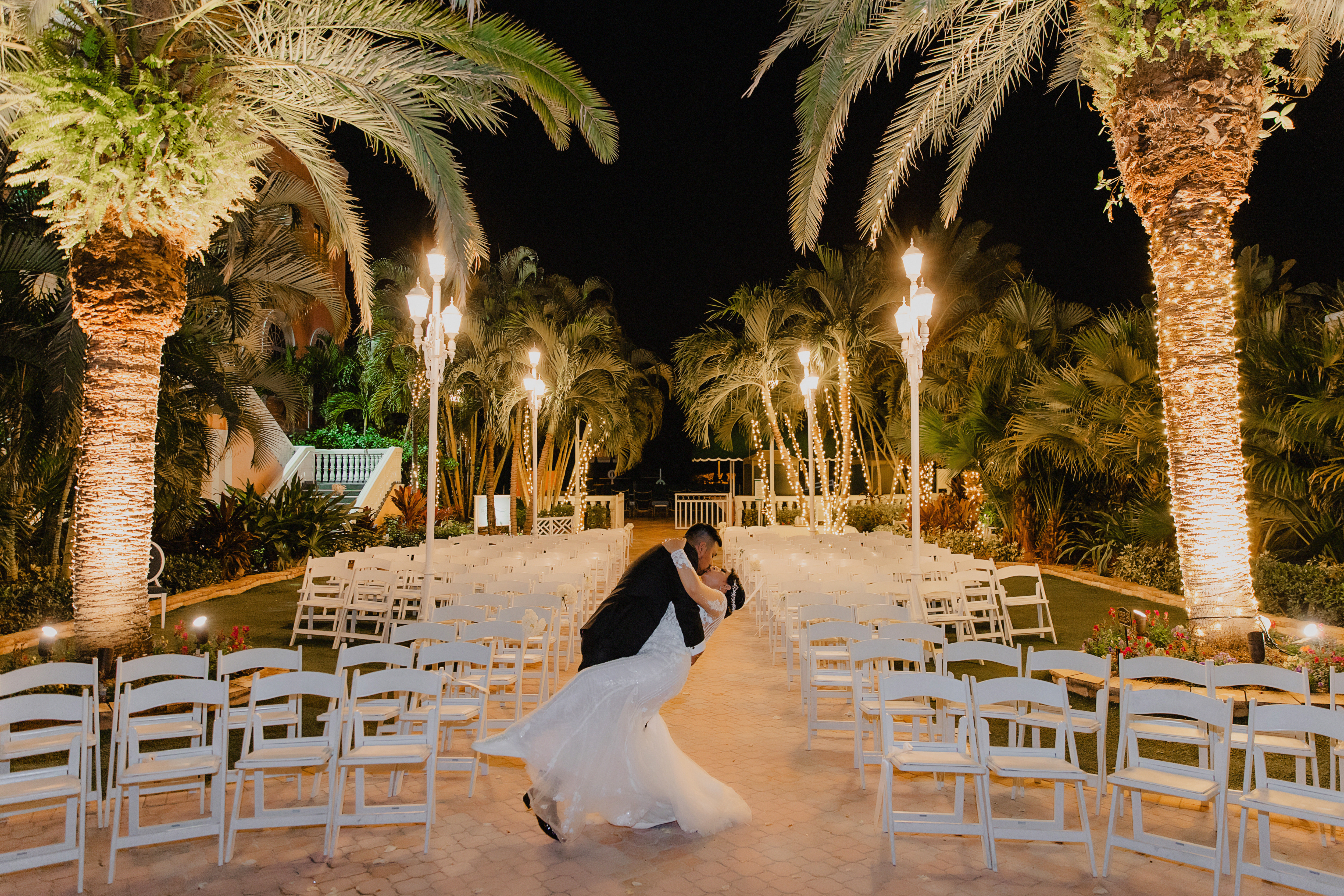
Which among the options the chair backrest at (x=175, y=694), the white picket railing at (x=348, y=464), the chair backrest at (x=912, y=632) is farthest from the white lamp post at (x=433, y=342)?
the white picket railing at (x=348, y=464)

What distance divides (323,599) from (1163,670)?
326 inches

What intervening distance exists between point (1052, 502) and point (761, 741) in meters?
11.5

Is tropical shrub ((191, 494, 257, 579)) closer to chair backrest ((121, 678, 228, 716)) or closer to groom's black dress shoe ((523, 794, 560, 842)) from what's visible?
chair backrest ((121, 678, 228, 716))

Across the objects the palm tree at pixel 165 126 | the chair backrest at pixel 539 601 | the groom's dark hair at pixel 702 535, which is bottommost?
the chair backrest at pixel 539 601

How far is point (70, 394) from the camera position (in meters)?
8.12

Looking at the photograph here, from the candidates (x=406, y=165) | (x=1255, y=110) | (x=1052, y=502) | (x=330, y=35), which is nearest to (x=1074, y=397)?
(x=1052, y=502)

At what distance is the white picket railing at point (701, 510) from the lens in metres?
26.2

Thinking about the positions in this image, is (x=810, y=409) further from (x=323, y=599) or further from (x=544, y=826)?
(x=544, y=826)

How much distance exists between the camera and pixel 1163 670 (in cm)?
481

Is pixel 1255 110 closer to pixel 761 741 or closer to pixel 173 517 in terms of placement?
pixel 761 741

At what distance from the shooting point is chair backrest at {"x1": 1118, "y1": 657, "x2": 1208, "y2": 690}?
4.64m

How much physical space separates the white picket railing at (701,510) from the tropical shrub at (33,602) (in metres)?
17.3

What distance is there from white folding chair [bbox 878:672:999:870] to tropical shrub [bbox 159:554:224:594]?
1086cm

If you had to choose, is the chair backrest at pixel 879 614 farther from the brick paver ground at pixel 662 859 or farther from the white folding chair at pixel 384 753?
the white folding chair at pixel 384 753
